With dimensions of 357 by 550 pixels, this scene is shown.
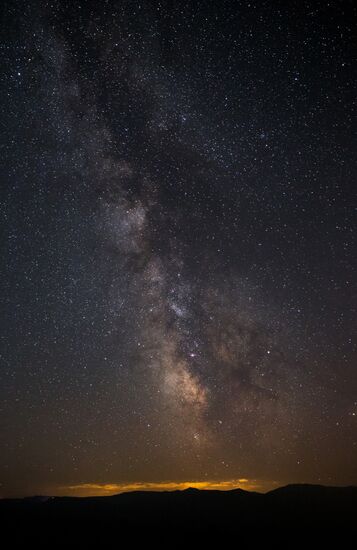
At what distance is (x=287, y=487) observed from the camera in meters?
50.4

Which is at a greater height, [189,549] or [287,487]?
[287,487]

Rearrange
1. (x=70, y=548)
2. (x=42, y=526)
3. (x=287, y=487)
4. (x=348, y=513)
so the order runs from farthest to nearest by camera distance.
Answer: (x=287, y=487), (x=348, y=513), (x=42, y=526), (x=70, y=548)

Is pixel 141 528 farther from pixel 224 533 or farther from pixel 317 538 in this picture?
pixel 317 538

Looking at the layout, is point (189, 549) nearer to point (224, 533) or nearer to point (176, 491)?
point (224, 533)

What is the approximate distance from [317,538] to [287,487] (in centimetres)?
1780

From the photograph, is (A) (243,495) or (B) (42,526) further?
(A) (243,495)

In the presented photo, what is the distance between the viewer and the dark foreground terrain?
3528cm

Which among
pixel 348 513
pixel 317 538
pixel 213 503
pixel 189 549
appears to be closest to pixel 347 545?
pixel 317 538

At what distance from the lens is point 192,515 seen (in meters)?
42.0

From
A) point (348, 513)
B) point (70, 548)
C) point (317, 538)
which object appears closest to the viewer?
point (70, 548)

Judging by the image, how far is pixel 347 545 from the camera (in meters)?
31.4

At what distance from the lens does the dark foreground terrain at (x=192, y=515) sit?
116ft

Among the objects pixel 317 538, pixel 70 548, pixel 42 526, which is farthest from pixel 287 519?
pixel 42 526

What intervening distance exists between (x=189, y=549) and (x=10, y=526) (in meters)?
17.0
